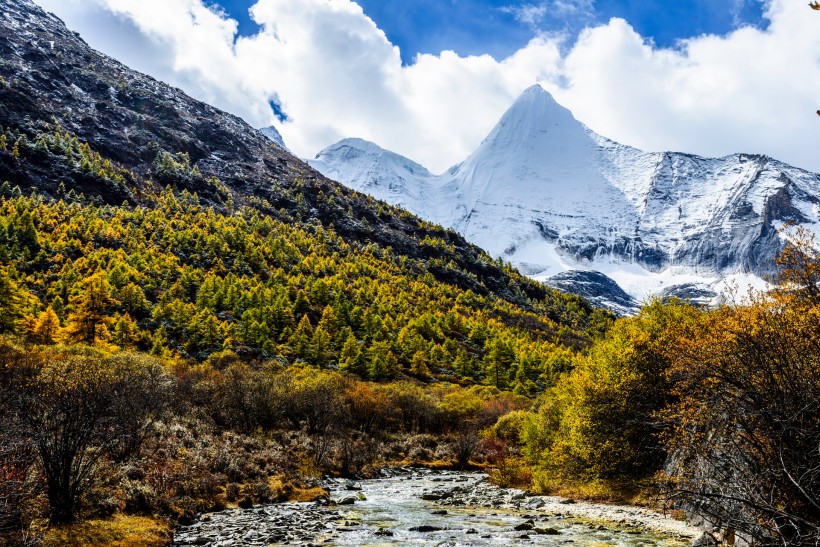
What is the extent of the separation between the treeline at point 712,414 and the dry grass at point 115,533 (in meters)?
16.3

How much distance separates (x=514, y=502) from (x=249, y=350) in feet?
216

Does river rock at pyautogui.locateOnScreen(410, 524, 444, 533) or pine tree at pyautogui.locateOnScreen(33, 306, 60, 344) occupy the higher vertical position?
pine tree at pyautogui.locateOnScreen(33, 306, 60, 344)

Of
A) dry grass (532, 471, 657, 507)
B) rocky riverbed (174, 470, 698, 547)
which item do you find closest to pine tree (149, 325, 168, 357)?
rocky riverbed (174, 470, 698, 547)

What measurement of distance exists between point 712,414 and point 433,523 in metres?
14.4

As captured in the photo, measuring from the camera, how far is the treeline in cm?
964

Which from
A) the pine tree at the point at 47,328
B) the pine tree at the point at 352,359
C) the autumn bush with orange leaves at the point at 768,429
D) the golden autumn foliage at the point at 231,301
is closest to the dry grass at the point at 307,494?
the autumn bush with orange leaves at the point at 768,429

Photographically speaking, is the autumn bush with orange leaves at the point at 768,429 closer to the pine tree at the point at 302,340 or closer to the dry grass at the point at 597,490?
the dry grass at the point at 597,490

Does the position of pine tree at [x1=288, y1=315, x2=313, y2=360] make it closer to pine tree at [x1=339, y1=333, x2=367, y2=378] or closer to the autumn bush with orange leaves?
pine tree at [x1=339, y1=333, x2=367, y2=378]

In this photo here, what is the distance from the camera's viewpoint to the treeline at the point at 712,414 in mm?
9641

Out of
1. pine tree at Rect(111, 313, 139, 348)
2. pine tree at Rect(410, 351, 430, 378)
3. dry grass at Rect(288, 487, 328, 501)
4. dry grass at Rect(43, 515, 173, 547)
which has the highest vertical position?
pine tree at Rect(111, 313, 139, 348)

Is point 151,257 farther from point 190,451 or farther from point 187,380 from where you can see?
point 190,451

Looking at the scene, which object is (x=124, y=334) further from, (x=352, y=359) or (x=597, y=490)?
(x=597, y=490)

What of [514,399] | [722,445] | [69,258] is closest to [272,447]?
[722,445]

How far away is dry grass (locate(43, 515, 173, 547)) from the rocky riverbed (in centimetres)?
89
